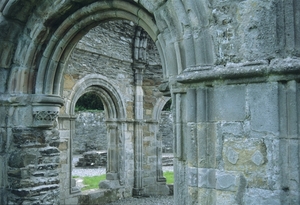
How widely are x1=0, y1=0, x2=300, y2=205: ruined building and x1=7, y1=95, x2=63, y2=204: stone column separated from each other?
0.6 inches

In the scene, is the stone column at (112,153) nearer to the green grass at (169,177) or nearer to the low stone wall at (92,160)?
the green grass at (169,177)

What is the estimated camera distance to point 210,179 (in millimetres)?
2805

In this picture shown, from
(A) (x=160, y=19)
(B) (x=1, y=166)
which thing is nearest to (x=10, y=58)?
(B) (x=1, y=166)

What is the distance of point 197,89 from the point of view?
286 centimetres

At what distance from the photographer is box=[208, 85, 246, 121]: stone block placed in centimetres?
269

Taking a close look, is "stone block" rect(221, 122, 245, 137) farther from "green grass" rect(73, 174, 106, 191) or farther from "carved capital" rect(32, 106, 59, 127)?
"green grass" rect(73, 174, 106, 191)

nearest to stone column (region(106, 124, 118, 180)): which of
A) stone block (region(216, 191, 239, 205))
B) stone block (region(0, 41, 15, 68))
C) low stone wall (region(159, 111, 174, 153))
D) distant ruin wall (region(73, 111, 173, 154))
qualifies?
stone block (region(0, 41, 15, 68))

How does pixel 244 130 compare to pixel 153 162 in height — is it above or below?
above

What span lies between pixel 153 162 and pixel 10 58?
6606 mm

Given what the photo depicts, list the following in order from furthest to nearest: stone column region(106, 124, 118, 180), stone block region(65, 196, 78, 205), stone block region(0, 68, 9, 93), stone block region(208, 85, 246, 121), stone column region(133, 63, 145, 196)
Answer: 1. stone column region(133, 63, 145, 196)
2. stone column region(106, 124, 118, 180)
3. stone block region(65, 196, 78, 205)
4. stone block region(0, 68, 9, 93)
5. stone block region(208, 85, 246, 121)

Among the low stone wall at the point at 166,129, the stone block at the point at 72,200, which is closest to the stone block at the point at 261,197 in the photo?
the stone block at the point at 72,200

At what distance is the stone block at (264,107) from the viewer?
2527mm

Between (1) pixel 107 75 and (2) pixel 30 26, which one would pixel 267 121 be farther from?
(1) pixel 107 75

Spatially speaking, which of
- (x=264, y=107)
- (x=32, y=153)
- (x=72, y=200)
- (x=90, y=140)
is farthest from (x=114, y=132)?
(x=90, y=140)
